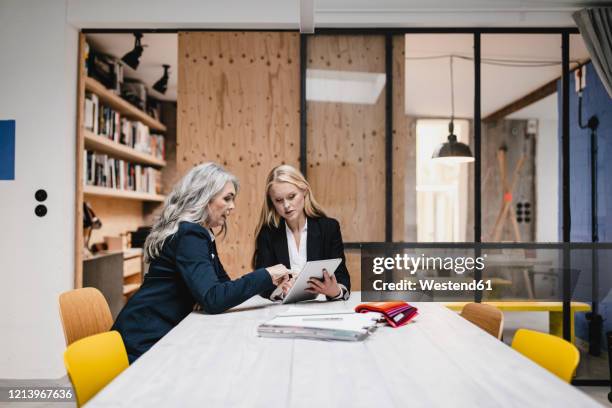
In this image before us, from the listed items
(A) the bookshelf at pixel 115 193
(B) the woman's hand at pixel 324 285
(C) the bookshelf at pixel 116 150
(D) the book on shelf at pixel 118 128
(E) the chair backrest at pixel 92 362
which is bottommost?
(E) the chair backrest at pixel 92 362

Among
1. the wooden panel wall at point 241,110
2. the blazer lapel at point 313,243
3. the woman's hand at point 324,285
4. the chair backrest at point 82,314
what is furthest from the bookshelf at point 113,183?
the woman's hand at point 324,285

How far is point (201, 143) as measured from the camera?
3.79 metres

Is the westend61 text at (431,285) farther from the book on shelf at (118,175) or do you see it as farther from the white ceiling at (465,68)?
the book on shelf at (118,175)

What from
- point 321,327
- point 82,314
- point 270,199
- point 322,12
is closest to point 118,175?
point 322,12

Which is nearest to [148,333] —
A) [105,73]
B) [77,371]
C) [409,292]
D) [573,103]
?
[77,371]

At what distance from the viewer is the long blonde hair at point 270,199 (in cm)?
277

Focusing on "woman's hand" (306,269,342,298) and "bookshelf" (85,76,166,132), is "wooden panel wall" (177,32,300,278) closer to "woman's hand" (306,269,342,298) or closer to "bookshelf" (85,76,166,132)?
"bookshelf" (85,76,166,132)

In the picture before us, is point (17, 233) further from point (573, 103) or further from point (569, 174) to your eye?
point (573, 103)

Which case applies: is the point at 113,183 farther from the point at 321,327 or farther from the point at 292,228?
the point at 321,327

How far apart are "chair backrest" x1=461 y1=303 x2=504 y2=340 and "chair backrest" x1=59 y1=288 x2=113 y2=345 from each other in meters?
1.53

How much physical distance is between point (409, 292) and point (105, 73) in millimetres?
3448

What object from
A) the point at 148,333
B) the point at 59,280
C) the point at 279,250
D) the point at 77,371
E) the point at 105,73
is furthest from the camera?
the point at 105,73

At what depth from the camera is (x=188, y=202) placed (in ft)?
6.88

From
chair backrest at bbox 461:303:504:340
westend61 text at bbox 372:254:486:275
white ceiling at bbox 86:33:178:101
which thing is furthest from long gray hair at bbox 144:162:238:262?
white ceiling at bbox 86:33:178:101
